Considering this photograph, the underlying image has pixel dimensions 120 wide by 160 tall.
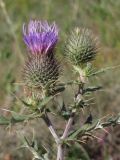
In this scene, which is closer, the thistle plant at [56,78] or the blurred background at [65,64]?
the thistle plant at [56,78]

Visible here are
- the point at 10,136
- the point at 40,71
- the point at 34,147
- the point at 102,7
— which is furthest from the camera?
the point at 102,7

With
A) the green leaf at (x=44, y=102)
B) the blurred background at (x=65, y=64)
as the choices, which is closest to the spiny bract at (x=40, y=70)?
the green leaf at (x=44, y=102)

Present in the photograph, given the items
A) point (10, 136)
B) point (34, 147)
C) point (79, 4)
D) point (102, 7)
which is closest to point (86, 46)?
point (34, 147)

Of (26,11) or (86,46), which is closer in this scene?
(86,46)

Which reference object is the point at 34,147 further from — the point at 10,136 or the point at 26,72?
the point at 10,136

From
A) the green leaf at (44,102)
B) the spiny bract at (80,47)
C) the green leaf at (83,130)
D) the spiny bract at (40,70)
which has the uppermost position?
the spiny bract at (80,47)

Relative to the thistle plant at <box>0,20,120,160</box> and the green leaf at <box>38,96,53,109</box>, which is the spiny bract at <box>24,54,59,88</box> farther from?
the green leaf at <box>38,96,53,109</box>

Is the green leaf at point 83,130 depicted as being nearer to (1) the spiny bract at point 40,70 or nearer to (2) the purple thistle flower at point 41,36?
(1) the spiny bract at point 40,70

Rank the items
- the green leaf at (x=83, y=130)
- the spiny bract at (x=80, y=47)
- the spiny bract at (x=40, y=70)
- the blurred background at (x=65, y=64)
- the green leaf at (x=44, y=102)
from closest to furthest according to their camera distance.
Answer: the green leaf at (x=44, y=102) < the green leaf at (x=83, y=130) < the spiny bract at (x=40, y=70) < the spiny bract at (x=80, y=47) < the blurred background at (x=65, y=64)

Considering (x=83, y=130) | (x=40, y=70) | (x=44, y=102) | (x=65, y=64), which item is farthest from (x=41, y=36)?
(x=65, y=64)
